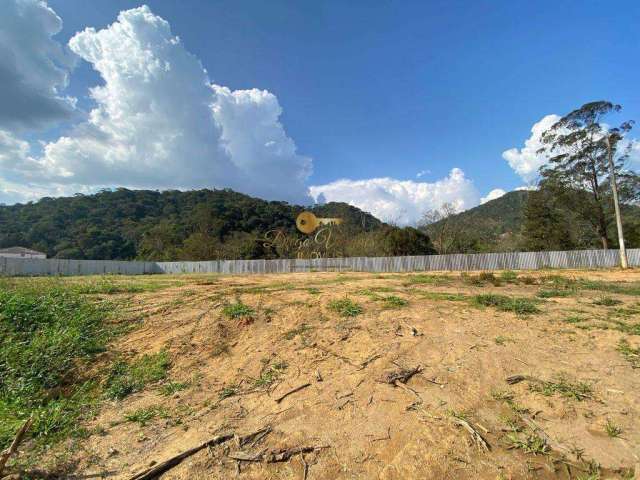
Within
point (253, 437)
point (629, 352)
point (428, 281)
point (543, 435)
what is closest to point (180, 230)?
point (428, 281)

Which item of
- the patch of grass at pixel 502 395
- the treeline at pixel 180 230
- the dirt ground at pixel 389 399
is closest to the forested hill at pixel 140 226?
the treeline at pixel 180 230

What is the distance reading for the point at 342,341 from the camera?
538cm

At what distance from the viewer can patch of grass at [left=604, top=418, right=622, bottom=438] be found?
119 inches

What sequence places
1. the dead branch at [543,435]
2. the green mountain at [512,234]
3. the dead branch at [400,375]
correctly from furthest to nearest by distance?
the green mountain at [512,234] → the dead branch at [400,375] → the dead branch at [543,435]

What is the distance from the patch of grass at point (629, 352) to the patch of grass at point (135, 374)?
6.16 metres

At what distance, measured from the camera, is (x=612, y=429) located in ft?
10.1

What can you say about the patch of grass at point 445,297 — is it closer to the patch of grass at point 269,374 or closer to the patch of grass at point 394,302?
the patch of grass at point 394,302

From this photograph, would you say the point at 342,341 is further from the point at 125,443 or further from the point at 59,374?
the point at 59,374

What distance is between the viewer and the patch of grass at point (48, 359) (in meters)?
3.71

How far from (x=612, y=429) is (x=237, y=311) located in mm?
5837

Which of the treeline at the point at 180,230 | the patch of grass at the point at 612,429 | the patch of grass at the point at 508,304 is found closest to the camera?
the patch of grass at the point at 612,429

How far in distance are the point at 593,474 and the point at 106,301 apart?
911 centimetres

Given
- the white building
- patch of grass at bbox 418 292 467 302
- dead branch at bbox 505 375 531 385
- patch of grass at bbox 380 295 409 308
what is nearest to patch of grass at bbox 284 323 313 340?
patch of grass at bbox 380 295 409 308

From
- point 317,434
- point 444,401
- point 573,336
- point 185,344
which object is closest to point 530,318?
point 573,336
